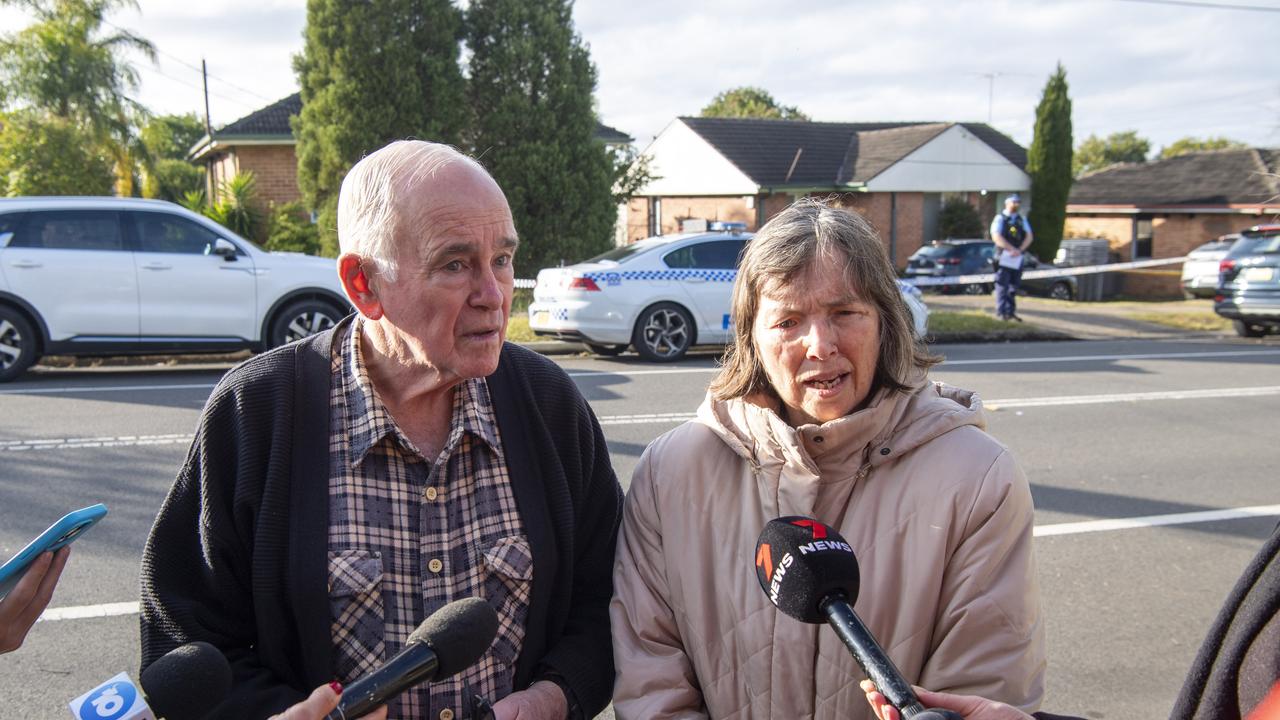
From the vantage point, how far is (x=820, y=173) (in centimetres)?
3722

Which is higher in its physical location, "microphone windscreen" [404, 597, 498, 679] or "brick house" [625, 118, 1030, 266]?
"brick house" [625, 118, 1030, 266]

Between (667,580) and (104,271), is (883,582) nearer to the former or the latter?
(667,580)

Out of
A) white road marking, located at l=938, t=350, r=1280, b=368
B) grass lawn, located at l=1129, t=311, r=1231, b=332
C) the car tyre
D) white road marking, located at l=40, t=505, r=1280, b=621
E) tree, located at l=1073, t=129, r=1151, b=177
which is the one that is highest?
tree, located at l=1073, t=129, r=1151, b=177

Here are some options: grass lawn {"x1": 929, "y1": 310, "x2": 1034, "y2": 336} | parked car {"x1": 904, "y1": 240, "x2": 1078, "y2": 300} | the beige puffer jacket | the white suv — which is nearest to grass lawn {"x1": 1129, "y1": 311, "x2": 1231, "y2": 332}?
grass lawn {"x1": 929, "y1": 310, "x2": 1034, "y2": 336}

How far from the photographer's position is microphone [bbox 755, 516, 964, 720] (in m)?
1.34

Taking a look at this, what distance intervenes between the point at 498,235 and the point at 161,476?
5.41 metres

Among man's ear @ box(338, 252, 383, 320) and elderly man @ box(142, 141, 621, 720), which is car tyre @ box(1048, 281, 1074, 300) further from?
man's ear @ box(338, 252, 383, 320)

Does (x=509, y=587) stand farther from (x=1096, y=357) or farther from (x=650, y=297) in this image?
(x=1096, y=357)

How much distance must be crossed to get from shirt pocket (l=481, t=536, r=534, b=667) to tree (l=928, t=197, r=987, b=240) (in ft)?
117

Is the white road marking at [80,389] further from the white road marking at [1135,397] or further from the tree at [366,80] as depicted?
the tree at [366,80]

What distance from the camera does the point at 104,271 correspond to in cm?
1067

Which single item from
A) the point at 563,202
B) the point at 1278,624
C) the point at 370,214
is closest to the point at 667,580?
the point at 370,214

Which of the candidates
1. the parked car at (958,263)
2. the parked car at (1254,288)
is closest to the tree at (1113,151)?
the parked car at (958,263)

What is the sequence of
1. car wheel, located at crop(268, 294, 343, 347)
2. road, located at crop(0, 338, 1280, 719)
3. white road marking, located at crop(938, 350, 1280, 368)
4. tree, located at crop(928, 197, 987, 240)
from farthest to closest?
tree, located at crop(928, 197, 987, 240) → white road marking, located at crop(938, 350, 1280, 368) → car wheel, located at crop(268, 294, 343, 347) → road, located at crop(0, 338, 1280, 719)
